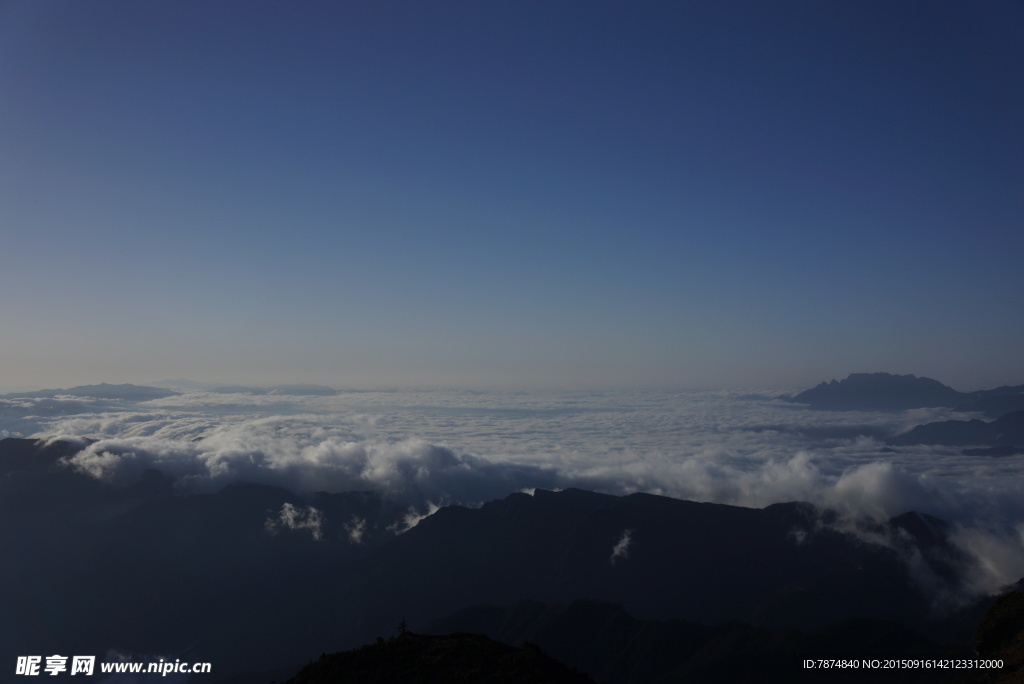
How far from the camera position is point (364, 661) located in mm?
59500

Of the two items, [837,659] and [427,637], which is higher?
[427,637]

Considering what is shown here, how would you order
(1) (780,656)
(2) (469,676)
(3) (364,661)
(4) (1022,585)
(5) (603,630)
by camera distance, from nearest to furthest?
(2) (469,676), (3) (364,661), (1) (780,656), (4) (1022,585), (5) (603,630)

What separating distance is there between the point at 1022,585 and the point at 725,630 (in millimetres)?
81925

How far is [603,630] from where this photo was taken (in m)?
184

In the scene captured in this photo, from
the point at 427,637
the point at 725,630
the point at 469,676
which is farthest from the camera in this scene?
the point at 725,630

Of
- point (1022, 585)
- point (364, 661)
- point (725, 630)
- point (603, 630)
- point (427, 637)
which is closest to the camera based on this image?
point (364, 661)

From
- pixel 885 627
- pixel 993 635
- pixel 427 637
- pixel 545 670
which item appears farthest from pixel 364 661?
pixel 885 627

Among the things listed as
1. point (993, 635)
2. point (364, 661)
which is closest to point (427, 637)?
point (364, 661)

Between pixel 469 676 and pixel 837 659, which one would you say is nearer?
pixel 469 676

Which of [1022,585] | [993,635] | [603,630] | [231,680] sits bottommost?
[231,680]

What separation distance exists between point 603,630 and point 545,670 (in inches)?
5723

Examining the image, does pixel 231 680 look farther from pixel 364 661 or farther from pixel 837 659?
pixel 837 659

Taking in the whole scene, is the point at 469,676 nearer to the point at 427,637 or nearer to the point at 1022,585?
the point at 427,637

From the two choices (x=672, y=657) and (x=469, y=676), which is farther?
(x=672, y=657)
